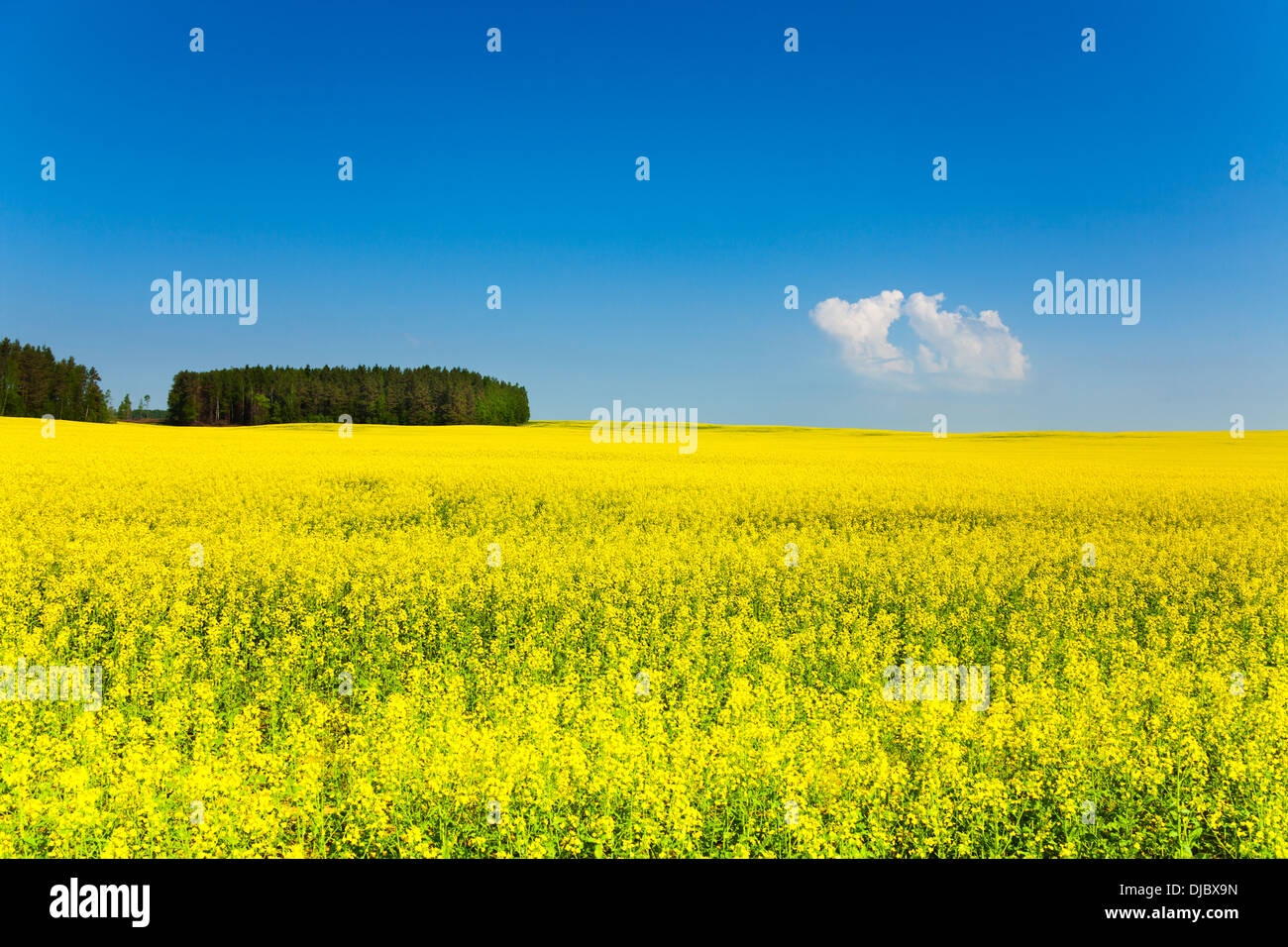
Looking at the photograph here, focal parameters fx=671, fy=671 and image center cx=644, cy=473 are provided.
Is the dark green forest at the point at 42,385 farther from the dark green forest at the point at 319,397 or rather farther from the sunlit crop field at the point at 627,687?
the sunlit crop field at the point at 627,687

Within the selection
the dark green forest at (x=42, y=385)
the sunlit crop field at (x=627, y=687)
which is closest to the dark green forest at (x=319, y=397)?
the dark green forest at (x=42, y=385)

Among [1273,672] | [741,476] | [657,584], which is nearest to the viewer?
[1273,672]

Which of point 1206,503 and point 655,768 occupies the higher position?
point 1206,503

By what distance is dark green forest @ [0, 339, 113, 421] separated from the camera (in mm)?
75438

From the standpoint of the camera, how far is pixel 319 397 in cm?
8756

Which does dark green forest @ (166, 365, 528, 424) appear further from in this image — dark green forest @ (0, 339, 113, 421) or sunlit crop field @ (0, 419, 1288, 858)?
sunlit crop field @ (0, 419, 1288, 858)

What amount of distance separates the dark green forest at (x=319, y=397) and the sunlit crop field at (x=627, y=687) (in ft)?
245

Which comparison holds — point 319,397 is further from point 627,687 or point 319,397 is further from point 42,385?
point 627,687

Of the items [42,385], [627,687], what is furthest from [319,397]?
[627,687]

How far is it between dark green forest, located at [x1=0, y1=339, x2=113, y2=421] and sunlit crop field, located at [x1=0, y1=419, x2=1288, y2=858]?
272ft

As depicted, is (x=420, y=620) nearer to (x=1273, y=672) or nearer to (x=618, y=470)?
(x=1273, y=672)
